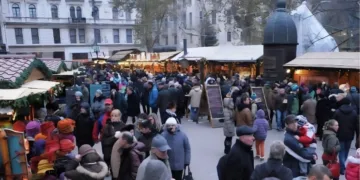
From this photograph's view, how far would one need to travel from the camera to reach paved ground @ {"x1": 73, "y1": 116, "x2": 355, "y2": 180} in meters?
7.03

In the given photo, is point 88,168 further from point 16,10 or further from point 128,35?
point 128,35

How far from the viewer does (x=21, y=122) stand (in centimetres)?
625

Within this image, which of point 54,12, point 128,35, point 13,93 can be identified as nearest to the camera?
point 13,93

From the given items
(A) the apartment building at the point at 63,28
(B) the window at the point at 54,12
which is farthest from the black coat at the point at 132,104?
(B) the window at the point at 54,12

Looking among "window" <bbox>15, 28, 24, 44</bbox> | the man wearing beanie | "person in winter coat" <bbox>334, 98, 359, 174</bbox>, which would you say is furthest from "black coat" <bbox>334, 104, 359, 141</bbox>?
"window" <bbox>15, 28, 24, 44</bbox>

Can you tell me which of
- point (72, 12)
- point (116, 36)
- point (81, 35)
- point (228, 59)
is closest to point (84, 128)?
point (228, 59)

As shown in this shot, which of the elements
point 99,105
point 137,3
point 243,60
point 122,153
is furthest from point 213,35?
point 122,153

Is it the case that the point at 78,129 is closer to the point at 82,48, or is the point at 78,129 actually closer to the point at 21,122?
the point at 21,122

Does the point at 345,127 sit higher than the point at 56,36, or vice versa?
the point at 56,36

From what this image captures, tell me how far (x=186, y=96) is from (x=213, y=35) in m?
31.6

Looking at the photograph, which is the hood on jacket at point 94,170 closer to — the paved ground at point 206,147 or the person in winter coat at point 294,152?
the person in winter coat at point 294,152

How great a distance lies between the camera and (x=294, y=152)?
→ 15.4ft

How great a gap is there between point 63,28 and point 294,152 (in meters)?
46.8

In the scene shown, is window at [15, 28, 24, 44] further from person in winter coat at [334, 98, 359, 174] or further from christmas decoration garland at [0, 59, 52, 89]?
person in winter coat at [334, 98, 359, 174]
